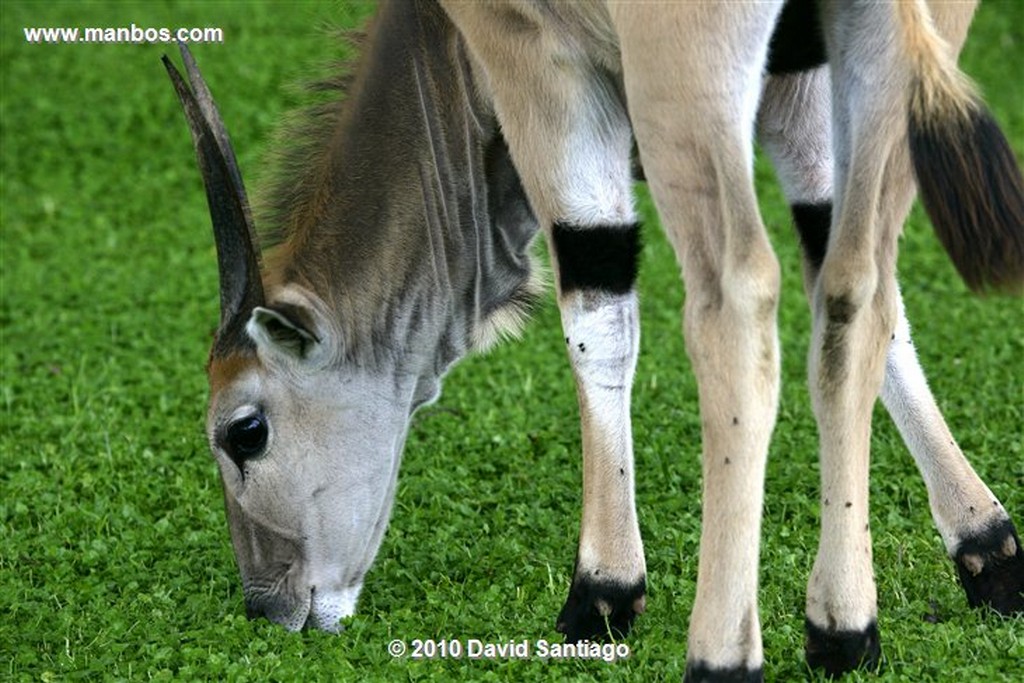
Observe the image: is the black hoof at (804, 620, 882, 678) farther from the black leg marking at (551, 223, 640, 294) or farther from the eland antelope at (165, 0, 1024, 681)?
the black leg marking at (551, 223, 640, 294)

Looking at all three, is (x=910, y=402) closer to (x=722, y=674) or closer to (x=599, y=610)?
(x=599, y=610)

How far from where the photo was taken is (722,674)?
4348 mm

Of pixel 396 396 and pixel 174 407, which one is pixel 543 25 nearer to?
pixel 396 396

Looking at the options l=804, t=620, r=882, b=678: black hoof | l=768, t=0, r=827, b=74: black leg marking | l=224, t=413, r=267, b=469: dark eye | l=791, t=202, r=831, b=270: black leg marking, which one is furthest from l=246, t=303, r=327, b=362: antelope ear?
l=804, t=620, r=882, b=678: black hoof

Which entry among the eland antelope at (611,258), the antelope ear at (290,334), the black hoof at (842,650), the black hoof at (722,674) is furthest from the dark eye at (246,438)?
the black hoof at (842,650)

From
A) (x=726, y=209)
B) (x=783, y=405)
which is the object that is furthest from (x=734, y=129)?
(x=783, y=405)

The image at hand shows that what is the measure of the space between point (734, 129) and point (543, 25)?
833 millimetres

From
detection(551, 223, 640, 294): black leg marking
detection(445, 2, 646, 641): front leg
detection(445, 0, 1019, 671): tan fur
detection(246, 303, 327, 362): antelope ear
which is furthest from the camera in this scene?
detection(246, 303, 327, 362): antelope ear

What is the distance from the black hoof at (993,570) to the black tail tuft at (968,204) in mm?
1119

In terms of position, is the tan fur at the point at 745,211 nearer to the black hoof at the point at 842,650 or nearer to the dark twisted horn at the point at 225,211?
the black hoof at the point at 842,650

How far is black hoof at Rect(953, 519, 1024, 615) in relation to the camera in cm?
520

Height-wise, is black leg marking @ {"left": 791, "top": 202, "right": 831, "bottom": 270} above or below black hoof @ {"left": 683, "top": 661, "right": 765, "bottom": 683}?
above

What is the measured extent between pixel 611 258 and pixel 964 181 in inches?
43.5

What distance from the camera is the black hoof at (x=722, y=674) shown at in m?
4.35
